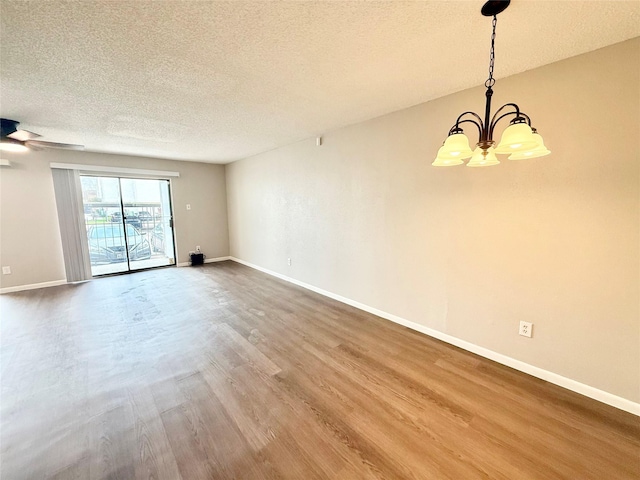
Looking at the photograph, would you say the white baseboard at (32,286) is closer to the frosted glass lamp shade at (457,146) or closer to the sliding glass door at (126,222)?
the sliding glass door at (126,222)

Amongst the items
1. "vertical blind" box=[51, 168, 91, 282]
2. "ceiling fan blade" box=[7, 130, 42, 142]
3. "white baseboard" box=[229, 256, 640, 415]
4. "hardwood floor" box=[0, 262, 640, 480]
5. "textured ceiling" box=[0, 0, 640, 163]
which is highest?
"textured ceiling" box=[0, 0, 640, 163]

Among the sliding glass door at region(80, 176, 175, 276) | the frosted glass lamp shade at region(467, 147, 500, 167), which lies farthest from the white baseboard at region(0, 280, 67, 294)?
the frosted glass lamp shade at region(467, 147, 500, 167)

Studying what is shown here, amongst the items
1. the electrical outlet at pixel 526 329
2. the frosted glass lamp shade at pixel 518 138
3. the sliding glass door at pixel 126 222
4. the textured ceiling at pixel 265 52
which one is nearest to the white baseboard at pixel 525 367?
the electrical outlet at pixel 526 329

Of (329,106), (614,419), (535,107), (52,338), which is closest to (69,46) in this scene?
(329,106)

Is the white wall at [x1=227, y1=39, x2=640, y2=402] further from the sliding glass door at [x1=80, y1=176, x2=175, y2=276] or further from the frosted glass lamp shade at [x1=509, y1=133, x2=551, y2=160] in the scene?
the sliding glass door at [x1=80, y1=176, x2=175, y2=276]

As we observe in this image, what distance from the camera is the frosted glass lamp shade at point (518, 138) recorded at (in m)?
1.14

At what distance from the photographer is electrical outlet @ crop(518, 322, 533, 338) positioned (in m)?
2.09

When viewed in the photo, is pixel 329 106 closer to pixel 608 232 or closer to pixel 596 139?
pixel 596 139

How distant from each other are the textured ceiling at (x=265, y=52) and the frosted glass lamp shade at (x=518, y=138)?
0.77 m

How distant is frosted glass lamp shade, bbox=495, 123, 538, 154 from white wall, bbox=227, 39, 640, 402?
42.7 inches

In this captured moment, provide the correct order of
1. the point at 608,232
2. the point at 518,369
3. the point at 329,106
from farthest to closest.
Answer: the point at 329,106 < the point at 518,369 < the point at 608,232

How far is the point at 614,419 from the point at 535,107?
90.4 inches

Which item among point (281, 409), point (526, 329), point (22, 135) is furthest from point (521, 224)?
point (22, 135)

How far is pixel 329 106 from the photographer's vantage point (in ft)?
8.82
